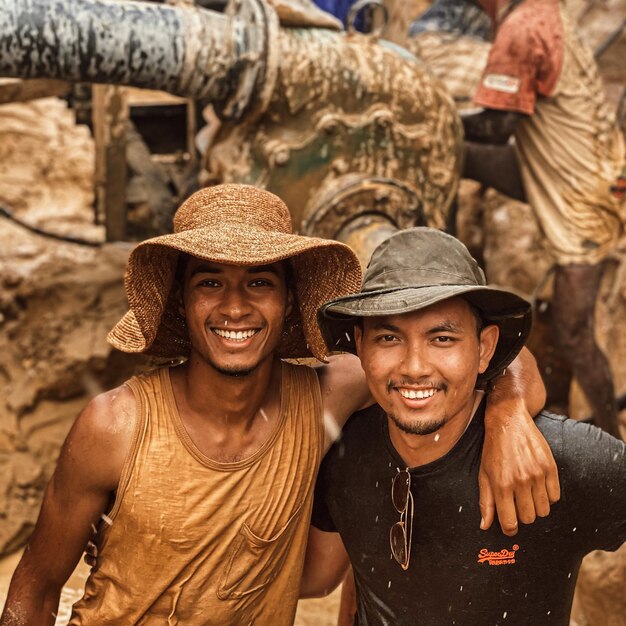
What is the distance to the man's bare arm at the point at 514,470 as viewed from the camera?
215cm

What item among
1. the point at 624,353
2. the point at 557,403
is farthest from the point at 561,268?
the point at 557,403

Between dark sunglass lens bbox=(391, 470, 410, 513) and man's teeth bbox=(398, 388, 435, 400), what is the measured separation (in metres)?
0.25

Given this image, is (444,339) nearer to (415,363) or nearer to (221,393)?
(415,363)

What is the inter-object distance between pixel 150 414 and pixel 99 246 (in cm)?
301

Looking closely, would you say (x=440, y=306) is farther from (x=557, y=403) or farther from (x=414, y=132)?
(x=557, y=403)

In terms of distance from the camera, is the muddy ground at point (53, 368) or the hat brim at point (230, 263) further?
the muddy ground at point (53, 368)

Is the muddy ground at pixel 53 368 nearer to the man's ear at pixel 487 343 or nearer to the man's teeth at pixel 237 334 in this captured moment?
the man's teeth at pixel 237 334

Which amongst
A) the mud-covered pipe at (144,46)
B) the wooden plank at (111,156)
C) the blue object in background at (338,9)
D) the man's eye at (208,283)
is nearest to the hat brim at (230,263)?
the man's eye at (208,283)

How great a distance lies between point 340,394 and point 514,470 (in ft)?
2.18

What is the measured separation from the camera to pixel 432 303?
207cm

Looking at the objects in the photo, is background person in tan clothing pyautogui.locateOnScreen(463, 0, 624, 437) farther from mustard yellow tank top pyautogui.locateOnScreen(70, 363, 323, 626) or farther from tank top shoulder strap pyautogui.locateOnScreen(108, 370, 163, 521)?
tank top shoulder strap pyautogui.locateOnScreen(108, 370, 163, 521)

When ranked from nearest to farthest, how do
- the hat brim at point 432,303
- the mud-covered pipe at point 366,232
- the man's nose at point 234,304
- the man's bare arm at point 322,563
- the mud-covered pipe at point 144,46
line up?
the hat brim at point 432,303 < the man's nose at point 234,304 < the man's bare arm at point 322,563 < the mud-covered pipe at point 144,46 < the mud-covered pipe at point 366,232

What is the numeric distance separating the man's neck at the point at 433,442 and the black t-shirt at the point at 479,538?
24 millimetres

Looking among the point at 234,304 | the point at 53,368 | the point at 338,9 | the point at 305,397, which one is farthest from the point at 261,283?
the point at 338,9
